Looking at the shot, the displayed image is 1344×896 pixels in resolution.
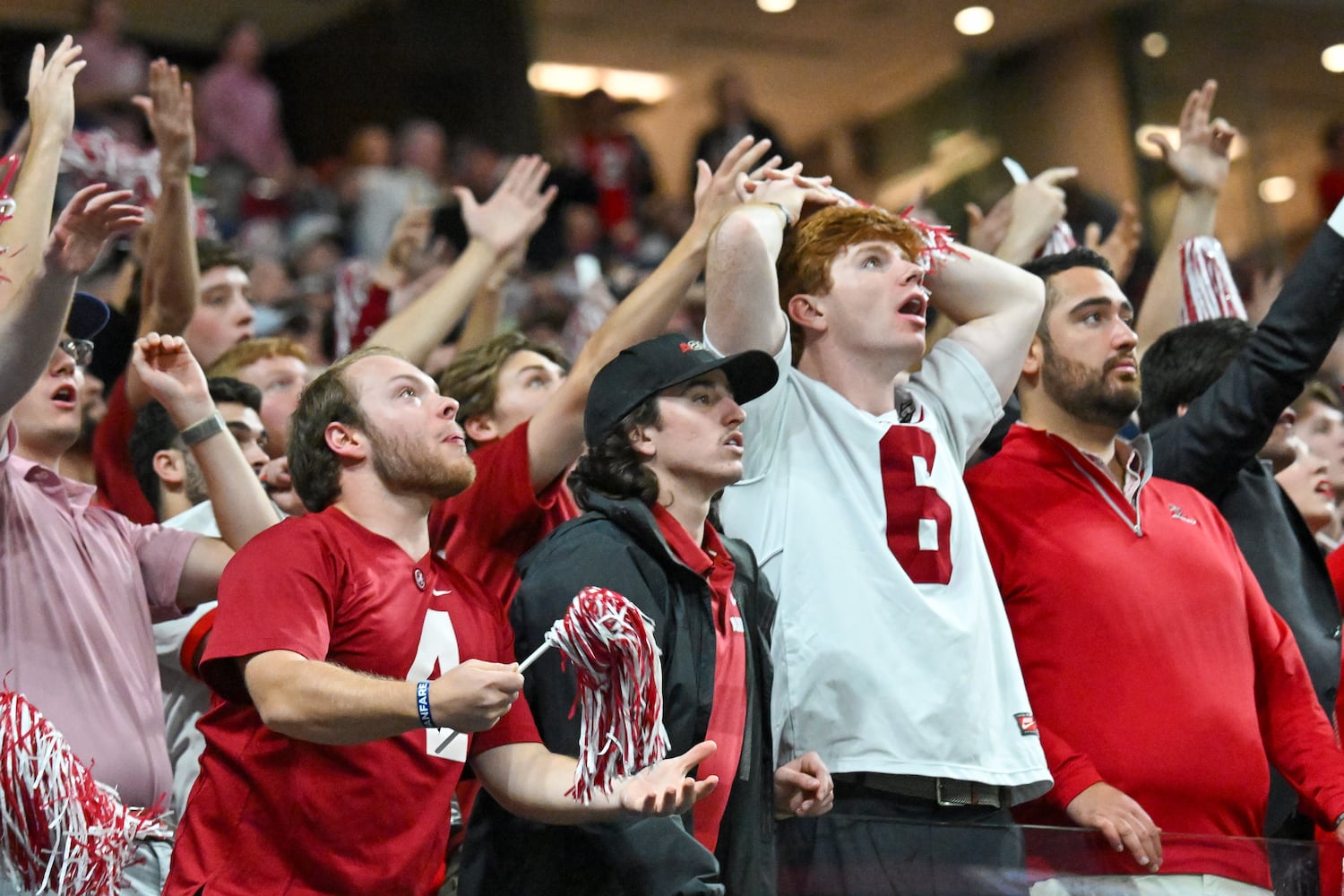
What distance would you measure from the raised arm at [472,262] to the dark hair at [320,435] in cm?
143

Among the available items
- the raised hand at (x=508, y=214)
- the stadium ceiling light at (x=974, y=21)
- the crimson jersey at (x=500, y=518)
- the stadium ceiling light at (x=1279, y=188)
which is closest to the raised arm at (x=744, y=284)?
the crimson jersey at (x=500, y=518)

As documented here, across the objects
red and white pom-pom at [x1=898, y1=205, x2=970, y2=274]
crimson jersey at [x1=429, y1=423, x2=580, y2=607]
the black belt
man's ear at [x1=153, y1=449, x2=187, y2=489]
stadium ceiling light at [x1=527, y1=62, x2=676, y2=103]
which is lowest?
the black belt

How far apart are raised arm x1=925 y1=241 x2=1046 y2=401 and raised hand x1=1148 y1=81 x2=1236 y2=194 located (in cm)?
169

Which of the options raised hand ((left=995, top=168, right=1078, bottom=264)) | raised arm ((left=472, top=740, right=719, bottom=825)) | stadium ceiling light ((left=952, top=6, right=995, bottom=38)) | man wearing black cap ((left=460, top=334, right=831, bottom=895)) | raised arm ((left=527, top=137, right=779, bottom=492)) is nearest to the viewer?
raised arm ((left=472, top=740, right=719, bottom=825))

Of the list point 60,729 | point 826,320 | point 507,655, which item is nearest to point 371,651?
point 507,655

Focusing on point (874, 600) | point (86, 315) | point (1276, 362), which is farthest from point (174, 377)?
point (1276, 362)

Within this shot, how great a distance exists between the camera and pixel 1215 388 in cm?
438

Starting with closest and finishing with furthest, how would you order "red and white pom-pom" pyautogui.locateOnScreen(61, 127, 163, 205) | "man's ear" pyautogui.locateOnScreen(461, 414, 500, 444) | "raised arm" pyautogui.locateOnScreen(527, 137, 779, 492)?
"raised arm" pyautogui.locateOnScreen(527, 137, 779, 492) → "man's ear" pyautogui.locateOnScreen(461, 414, 500, 444) → "red and white pom-pom" pyautogui.locateOnScreen(61, 127, 163, 205)

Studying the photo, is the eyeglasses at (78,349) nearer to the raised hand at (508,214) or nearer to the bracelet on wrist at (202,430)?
the bracelet on wrist at (202,430)

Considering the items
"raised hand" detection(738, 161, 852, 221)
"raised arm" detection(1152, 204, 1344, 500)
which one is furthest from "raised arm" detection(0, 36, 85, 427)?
"raised arm" detection(1152, 204, 1344, 500)

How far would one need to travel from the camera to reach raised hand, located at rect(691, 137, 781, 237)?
402 centimetres

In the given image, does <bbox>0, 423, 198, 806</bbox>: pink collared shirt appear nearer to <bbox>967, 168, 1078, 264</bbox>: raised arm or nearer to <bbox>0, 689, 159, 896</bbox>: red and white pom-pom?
<bbox>0, 689, 159, 896</bbox>: red and white pom-pom

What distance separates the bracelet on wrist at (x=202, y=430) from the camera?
12.5 ft

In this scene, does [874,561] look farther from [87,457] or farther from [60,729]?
[87,457]
